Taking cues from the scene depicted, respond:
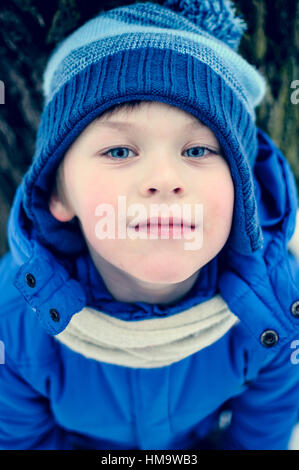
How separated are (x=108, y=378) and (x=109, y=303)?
0.69ft

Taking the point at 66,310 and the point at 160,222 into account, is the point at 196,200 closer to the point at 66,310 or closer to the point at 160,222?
the point at 160,222

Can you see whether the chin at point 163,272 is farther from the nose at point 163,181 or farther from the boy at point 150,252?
the nose at point 163,181

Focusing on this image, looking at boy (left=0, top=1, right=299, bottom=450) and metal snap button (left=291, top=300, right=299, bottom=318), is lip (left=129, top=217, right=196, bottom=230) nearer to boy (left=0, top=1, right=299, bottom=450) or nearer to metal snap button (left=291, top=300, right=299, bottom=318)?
boy (left=0, top=1, right=299, bottom=450)

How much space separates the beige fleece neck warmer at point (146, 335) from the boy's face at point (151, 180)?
0.57 ft

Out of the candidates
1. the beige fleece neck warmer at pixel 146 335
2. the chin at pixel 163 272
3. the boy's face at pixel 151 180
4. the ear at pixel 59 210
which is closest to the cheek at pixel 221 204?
the boy's face at pixel 151 180

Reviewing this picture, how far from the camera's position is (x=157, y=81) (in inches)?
35.6

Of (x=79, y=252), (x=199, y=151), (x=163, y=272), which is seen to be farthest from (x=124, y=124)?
(x=79, y=252)

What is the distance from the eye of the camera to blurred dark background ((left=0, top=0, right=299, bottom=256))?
125 centimetres

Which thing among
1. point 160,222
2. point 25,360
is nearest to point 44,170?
point 160,222

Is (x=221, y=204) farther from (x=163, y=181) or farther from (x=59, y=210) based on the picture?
(x=59, y=210)

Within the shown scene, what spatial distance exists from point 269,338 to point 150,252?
1.21ft

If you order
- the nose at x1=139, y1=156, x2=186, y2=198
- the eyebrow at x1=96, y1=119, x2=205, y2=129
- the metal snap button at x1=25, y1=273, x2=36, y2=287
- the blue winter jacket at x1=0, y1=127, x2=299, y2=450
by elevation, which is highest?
the eyebrow at x1=96, y1=119, x2=205, y2=129

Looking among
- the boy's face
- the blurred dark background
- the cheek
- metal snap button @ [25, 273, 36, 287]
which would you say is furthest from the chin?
the blurred dark background

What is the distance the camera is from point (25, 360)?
45.8 inches
